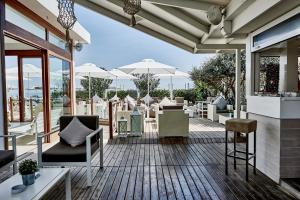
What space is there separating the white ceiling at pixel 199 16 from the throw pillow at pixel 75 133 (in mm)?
2475

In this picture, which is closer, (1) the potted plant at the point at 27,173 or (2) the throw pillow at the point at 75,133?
(1) the potted plant at the point at 27,173

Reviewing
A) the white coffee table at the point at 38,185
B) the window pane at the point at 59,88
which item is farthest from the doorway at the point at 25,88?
the white coffee table at the point at 38,185

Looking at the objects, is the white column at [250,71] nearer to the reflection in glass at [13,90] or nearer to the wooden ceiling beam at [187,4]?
the wooden ceiling beam at [187,4]

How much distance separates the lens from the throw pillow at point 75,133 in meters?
4.23

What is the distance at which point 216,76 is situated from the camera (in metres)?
13.2

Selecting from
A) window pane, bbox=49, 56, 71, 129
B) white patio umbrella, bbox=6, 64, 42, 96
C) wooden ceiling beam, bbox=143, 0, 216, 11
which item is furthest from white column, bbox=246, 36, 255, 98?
white patio umbrella, bbox=6, 64, 42, 96

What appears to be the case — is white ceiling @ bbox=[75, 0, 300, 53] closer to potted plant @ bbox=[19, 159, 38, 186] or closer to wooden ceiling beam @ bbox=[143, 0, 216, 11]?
wooden ceiling beam @ bbox=[143, 0, 216, 11]

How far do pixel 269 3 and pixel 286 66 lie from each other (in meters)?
1.91

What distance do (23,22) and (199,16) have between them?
3829mm

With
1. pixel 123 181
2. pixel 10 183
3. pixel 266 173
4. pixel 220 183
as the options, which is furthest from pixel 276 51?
pixel 10 183

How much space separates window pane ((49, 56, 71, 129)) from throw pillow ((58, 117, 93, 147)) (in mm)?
2993

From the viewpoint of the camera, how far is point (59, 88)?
26.0 feet

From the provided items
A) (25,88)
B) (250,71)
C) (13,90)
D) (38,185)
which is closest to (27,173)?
(38,185)

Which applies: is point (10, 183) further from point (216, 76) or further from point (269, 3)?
point (216, 76)
